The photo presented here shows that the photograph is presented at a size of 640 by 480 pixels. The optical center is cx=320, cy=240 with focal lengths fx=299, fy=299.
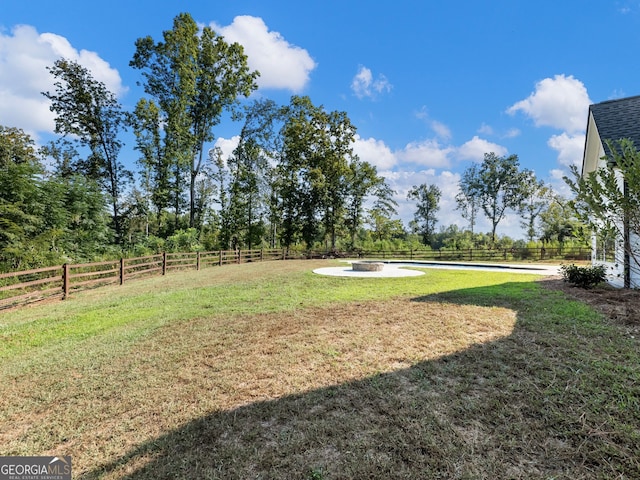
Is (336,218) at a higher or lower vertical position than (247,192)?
lower

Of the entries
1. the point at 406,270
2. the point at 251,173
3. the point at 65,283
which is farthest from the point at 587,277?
the point at 251,173

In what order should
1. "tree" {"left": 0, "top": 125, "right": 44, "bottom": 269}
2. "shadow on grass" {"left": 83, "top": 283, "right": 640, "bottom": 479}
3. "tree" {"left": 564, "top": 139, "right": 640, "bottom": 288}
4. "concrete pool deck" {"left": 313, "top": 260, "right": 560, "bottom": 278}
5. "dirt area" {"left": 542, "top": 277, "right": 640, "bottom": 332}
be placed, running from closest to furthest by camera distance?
"shadow on grass" {"left": 83, "top": 283, "right": 640, "bottom": 479} → "tree" {"left": 564, "top": 139, "right": 640, "bottom": 288} → "dirt area" {"left": 542, "top": 277, "right": 640, "bottom": 332} → "tree" {"left": 0, "top": 125, "right": 44, "bottom": 269} → "concrete pool deck" {"left": 313, "top": 260, "right": 560, "bottom": 278}

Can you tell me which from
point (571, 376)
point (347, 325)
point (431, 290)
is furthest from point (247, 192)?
point (571, 376)

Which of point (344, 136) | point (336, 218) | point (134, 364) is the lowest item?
point (134, 364)

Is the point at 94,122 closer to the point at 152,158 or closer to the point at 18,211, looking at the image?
the point at 152,158

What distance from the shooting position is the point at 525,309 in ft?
19.6

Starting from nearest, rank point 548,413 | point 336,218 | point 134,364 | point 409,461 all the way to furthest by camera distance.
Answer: point 409,461
point 548,413
point 134,364
point 336,218

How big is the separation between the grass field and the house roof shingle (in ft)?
20.4

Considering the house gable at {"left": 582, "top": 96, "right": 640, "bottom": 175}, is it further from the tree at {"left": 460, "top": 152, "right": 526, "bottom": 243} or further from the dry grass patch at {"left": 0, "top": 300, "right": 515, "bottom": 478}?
the tree at {"left": 460, "top": 152, "right": 526, "bottom": 243}

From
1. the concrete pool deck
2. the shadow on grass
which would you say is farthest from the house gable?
the shadow on grass

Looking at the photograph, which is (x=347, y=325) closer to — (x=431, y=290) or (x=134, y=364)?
(x=134, y=364)

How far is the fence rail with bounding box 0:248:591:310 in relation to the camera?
312 inches

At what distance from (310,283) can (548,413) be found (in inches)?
307

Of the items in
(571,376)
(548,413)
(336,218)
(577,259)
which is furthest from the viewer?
(336,218)
